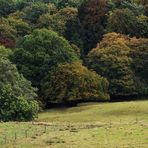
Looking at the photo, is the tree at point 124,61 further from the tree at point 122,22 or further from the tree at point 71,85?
the tree at point 122,22

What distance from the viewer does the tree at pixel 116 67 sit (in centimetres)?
7900

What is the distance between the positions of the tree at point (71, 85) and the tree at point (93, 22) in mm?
22135

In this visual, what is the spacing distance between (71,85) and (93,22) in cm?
2749

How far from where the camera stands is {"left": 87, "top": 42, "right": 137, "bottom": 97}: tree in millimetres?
79000

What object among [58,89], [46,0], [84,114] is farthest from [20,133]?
[46,0]

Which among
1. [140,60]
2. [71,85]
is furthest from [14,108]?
[140,60]

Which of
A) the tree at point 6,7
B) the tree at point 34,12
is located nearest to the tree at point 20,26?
the tree at point 34,12

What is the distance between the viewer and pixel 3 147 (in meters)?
33.9

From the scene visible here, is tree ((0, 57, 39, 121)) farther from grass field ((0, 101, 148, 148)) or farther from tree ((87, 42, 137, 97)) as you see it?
tree ((87, 42, 137, 97))

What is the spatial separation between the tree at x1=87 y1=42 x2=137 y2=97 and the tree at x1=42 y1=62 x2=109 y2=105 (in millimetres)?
4446

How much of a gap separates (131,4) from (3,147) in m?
68.0

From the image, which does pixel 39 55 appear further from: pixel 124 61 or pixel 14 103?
pixel 14 103

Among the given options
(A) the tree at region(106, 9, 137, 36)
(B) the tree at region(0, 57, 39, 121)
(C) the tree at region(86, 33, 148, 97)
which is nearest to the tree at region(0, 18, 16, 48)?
(C) the tree at region(86, 33, 148, 97)

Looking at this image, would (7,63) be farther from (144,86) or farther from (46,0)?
(46,0)
